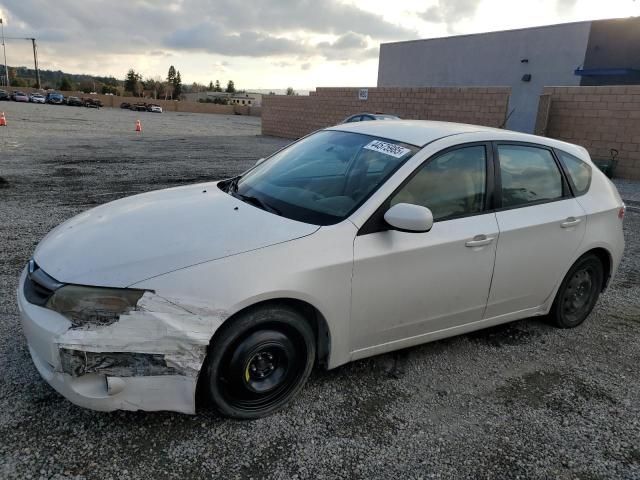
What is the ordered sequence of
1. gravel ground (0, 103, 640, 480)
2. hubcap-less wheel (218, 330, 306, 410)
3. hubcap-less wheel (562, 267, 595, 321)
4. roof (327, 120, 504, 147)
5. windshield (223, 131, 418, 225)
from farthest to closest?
hubcap-less wheel (562, 267, 595, 321) → roof (327, 120, 504, 147) → windshield (223, 131, 418, 225) → hubcap-less wheel (218, 330, 306, 410) → gravel ground (0, 103, 640, 480)

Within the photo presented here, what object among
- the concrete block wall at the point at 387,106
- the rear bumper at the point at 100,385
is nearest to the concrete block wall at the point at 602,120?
the concrete block wall at the point at 387,106

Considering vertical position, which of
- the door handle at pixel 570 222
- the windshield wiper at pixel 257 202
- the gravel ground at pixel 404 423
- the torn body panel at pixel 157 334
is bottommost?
Result: the gravel ground at pixel 404 423

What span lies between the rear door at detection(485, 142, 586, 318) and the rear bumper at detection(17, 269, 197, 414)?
7.27 feet

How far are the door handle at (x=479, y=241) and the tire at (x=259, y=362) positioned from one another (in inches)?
48.2

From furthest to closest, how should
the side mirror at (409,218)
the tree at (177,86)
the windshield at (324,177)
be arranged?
1. the tree at (177,86)
2. the windshield at (324,177)
3. the side mirror at (409,218)

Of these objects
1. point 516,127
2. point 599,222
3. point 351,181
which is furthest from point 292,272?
point 516,127

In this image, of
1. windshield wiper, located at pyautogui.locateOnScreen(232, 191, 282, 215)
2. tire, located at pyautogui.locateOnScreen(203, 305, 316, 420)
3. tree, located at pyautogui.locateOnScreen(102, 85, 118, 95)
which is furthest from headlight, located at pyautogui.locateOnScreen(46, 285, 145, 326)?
tree, located at pyautogui.locateOnScreen(102, 85, 118, 95)

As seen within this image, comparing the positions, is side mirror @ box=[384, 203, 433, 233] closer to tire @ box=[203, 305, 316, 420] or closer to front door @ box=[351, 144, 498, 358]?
front door @ box=[351, 144, 498, 358]

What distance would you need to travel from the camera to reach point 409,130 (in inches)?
143

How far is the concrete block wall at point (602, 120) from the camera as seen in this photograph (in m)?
14.2

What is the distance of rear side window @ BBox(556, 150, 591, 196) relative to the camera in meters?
4.08

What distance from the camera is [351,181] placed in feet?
10.8

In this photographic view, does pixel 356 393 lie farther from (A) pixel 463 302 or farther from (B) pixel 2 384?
(B) pixel 2 384

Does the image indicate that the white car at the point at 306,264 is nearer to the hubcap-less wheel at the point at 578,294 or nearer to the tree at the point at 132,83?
the hubcap-less wheel at the point at 578,294
